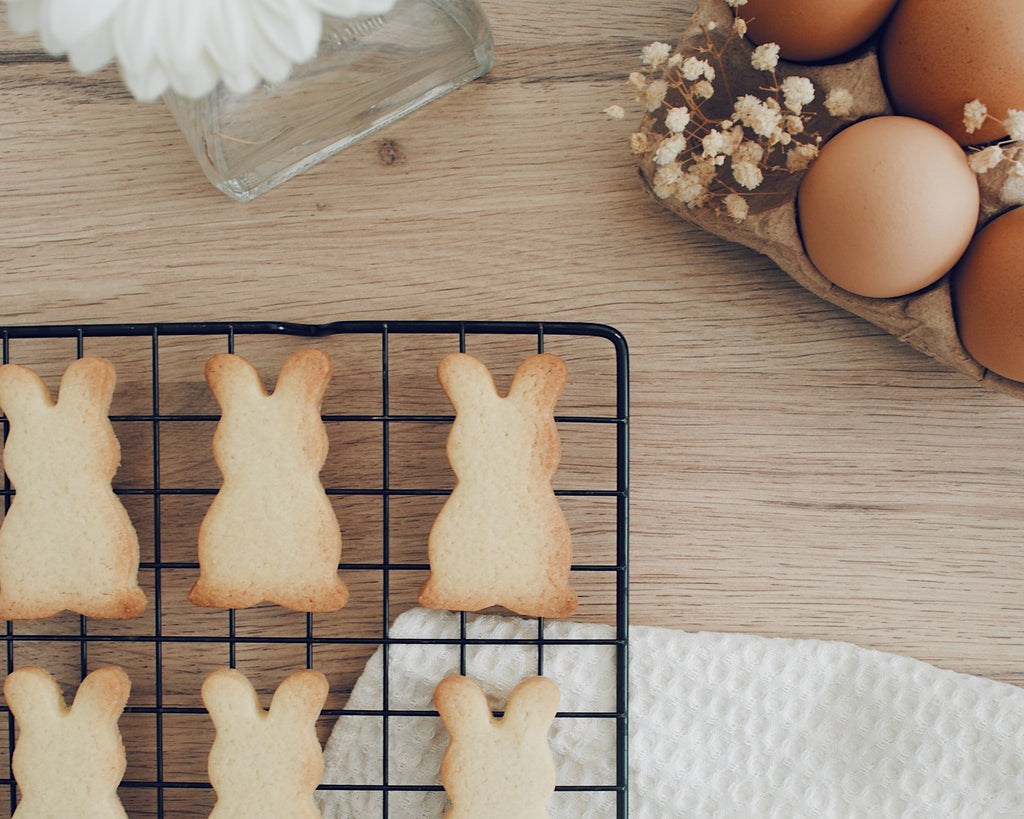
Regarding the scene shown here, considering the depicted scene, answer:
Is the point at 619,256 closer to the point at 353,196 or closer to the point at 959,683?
the point at 353,196

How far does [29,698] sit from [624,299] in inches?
26.7

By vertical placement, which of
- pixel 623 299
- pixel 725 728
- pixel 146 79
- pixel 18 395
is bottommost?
pixel 725 728

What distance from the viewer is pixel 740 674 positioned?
0.82m

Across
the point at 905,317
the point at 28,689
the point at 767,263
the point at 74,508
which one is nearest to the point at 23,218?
the point at 74,508

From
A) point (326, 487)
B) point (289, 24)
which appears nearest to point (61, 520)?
point (326, 487)

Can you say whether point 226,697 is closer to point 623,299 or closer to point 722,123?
point 623,299

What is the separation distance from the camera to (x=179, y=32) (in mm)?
504

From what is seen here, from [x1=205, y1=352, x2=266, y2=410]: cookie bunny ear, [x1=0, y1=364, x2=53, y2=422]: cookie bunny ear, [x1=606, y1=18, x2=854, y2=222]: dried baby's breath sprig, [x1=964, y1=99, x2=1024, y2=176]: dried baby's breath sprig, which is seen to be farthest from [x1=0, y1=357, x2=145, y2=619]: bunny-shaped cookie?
[x1=964, y1=99, x2=1024, y2=176]: dried baby's breath sprig

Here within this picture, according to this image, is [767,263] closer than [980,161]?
No

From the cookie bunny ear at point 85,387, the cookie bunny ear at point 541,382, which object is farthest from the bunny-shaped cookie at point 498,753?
the cookie bunny ear at point 85,387

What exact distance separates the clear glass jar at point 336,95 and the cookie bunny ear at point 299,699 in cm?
47

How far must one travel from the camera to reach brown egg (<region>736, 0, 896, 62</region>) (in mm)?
655

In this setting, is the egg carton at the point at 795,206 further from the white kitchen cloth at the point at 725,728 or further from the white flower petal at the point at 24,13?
the white flower petal at the point at 24,13

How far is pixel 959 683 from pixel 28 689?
35.0 inches
